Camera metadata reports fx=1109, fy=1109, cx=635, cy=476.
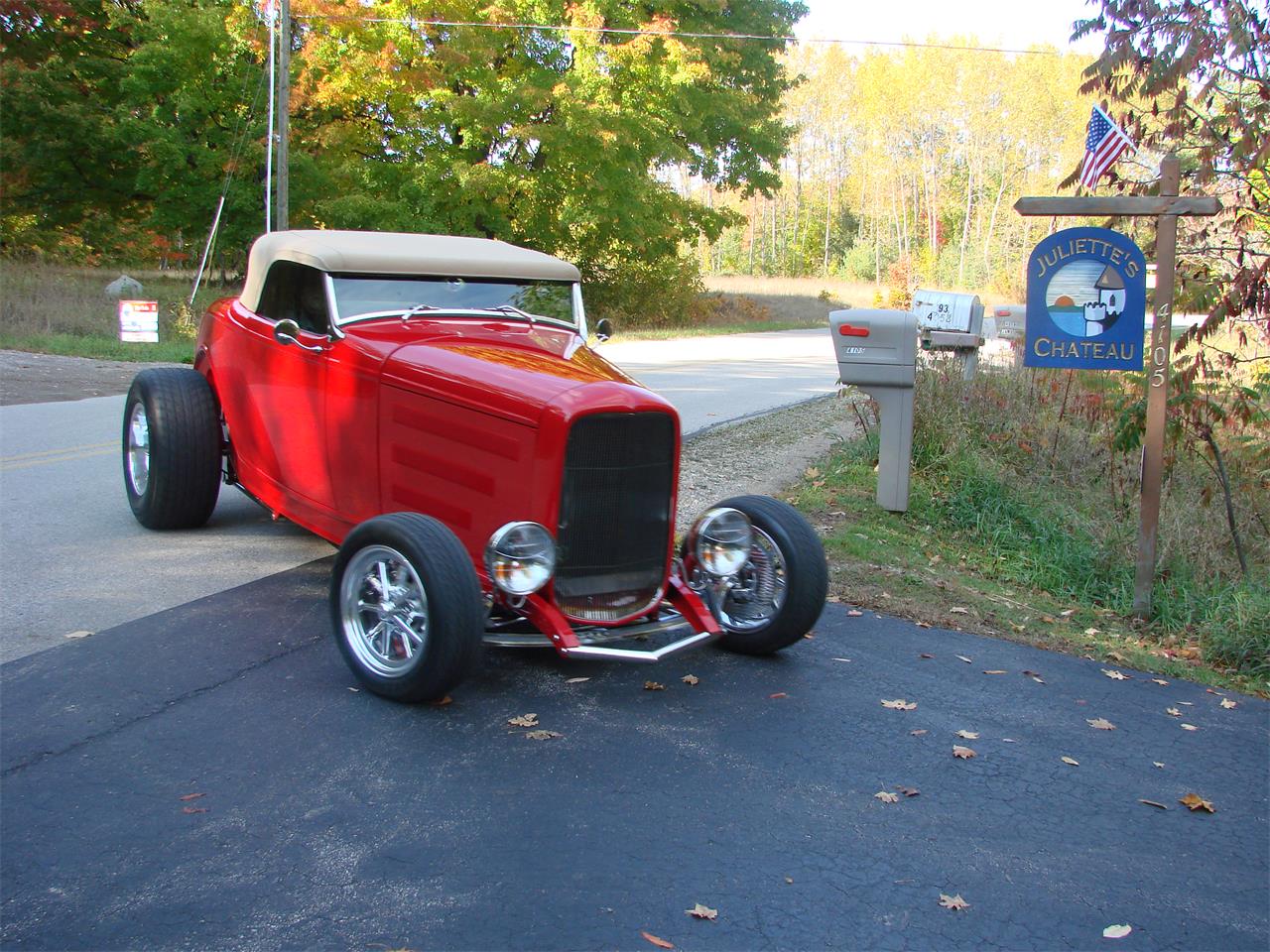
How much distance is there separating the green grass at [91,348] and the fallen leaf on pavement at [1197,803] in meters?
16.7

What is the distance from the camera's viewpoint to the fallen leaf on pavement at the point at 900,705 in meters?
5.08

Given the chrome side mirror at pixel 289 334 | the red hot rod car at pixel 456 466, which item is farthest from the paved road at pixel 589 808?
the chrome side mirror at pixel 289 334

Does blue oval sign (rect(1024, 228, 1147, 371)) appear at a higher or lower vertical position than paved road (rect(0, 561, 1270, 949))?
higher

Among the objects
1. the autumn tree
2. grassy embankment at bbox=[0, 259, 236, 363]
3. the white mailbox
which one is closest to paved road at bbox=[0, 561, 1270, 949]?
the autumn tree

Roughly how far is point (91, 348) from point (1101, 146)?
53.5ft

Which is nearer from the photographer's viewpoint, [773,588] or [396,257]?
[773,588]

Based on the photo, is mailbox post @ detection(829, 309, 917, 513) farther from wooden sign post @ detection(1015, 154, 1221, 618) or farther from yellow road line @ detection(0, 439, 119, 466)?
yellow road line @ detection(0, 439, 119, 466)

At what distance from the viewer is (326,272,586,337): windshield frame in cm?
579

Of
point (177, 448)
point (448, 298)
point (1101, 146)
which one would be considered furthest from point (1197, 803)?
point (1101, 146)

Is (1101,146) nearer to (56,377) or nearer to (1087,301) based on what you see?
(1087,301)

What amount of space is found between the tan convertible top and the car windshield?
0.16 ft

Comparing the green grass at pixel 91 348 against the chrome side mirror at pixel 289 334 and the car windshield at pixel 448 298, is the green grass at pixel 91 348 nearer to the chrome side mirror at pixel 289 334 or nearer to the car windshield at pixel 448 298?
the chrome side mirror at pixel 289 334

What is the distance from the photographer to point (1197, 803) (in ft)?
14.2

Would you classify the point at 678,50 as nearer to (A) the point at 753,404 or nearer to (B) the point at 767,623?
(A) the point at 753,404
